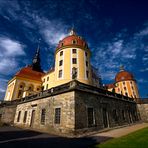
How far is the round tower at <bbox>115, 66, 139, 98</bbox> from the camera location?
48.8 metres

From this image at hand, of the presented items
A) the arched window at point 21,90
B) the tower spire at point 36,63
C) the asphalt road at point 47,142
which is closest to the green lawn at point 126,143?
the asphalt road at point 47,142

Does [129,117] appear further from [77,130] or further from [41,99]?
[41,99]

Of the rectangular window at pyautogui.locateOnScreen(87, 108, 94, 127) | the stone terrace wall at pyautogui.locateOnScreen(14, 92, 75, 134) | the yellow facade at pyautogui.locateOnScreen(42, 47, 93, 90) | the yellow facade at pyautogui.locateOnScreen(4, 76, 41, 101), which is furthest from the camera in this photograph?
the yellow facade at pyautogui.locateOnScreen(4, 76, 41, 101)

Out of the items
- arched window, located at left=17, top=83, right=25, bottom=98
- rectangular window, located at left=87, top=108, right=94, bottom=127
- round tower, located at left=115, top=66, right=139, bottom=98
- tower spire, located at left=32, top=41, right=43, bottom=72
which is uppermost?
tower spire, located at left=32, top=41, right=43, bottom=72

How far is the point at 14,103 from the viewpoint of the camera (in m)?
25.7

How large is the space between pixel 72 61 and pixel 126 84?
29911mm

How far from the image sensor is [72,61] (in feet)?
99.4

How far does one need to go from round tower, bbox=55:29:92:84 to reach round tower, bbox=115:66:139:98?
2494 centimetres

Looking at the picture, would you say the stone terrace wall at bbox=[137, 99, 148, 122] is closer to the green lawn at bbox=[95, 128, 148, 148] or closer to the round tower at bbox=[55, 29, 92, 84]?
the round tower at bbox=[55, 29, 92, 84]

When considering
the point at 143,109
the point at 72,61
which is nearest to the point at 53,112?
the point at 72,61

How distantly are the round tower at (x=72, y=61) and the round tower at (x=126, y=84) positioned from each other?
24.9 meters

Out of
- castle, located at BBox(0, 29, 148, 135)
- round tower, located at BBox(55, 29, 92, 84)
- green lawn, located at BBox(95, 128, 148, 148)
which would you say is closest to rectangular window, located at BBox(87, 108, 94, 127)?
castle, located at BBox(0, 29, 148, 135)

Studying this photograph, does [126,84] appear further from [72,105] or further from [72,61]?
[72,105]

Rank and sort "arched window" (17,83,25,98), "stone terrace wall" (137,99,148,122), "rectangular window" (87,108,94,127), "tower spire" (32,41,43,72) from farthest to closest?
A: "tower spire" (32,41,43,72), "arched window" (17,83,25,98), "stone terrace wall" (137,99,148,122), "rectangular window" (87,108,94,127)
